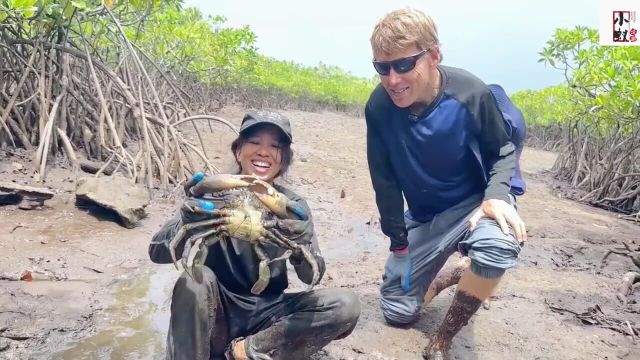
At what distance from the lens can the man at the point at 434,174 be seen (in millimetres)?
2352

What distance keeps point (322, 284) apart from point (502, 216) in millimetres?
1366

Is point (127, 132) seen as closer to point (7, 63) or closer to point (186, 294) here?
point (7, 63)

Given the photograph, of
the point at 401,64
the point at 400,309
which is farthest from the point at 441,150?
the point at 400,309

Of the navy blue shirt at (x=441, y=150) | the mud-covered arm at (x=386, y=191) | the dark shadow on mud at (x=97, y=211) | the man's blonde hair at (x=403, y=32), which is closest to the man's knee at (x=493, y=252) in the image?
the navy blue shirt at (x=441, y=150)

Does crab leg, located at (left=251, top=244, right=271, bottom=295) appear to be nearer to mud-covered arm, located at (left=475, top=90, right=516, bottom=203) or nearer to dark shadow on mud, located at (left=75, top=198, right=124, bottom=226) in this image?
mud-covered arm, located at (left=475, top=90, right=516, bottom=203)

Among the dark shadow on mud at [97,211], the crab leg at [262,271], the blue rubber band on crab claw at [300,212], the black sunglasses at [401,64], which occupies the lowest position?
the dark shadow on mud at [97,211]

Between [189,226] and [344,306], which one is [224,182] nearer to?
[189,226]

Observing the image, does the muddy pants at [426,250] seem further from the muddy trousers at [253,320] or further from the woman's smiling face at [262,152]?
the woman's smiling face at [262,152]

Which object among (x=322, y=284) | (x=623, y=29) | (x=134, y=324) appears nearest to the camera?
(x=134, y=324)

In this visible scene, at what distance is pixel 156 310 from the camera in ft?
9.35

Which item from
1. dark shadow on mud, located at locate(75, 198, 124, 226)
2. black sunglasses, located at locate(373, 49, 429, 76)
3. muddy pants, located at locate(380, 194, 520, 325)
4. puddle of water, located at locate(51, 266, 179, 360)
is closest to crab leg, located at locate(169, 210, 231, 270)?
puddle of water, located at locate(51, 266, 179, 360)

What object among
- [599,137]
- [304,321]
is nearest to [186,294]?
[304,321]

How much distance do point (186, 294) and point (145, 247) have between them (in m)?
1.88

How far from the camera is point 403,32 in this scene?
234 centimetres
